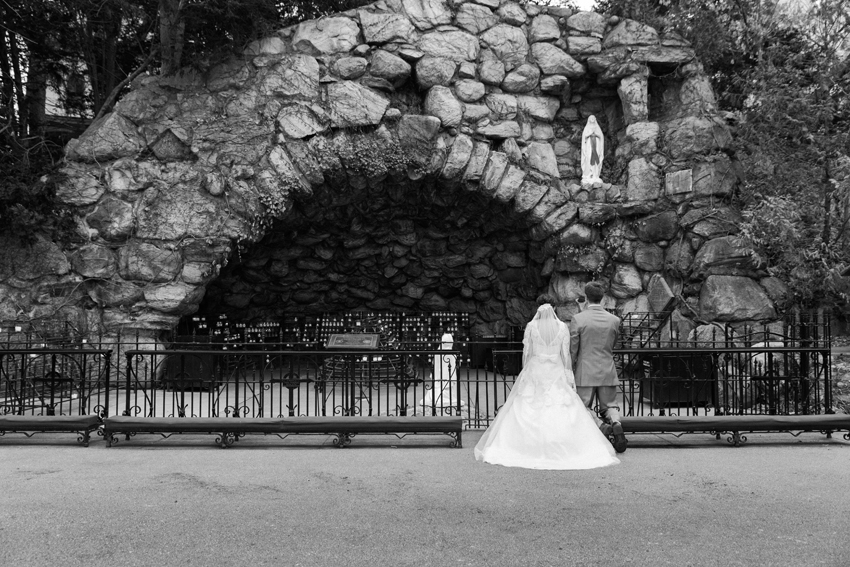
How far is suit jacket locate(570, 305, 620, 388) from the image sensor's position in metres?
5.88

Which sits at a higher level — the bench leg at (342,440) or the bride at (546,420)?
the bride at (546,420)

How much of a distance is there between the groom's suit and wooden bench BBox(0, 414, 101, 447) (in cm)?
483

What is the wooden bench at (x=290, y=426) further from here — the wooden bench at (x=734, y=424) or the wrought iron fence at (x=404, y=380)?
the wooden bench at (x=734, y=424)

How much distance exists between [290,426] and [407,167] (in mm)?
6996

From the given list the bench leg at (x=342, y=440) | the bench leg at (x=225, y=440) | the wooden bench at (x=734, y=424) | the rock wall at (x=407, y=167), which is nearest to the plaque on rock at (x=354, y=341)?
the bench leg at (x=342, y=440)

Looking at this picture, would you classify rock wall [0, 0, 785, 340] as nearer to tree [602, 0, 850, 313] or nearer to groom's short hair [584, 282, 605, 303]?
tree [602, 0, 850, 313]

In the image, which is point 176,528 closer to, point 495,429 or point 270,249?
point 495,429

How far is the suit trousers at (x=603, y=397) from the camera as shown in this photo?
19.3 feet

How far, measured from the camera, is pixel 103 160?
36.9ft

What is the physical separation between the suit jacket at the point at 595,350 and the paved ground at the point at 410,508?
30.4 inches

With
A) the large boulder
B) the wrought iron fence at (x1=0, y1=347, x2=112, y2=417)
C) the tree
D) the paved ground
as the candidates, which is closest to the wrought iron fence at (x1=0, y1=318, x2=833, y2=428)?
the wrought iron fence at (x1=0, y1=347, x2=112, y2=417)

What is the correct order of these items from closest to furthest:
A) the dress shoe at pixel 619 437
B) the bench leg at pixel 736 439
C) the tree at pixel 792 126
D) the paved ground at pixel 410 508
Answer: the paved ground at pixel 410 508 → the dress shoe at pixel 619 437 → the bench leg at pixel 736 439 → the tree at pixel 792 126

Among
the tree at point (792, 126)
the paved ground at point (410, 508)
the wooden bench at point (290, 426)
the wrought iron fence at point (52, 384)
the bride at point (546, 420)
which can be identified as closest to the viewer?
the paved ground at point (410, 508)

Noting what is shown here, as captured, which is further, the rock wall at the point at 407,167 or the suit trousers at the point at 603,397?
the rock wall at the point at 407,167
